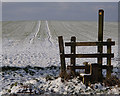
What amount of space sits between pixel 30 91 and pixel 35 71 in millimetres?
2959

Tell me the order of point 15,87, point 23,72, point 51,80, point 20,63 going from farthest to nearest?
point 20,63 < point 23,72 < point 51,80 < point 15,87

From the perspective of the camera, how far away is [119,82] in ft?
23.2

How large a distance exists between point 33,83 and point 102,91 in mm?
2616

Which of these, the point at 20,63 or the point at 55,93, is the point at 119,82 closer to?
the point at 55,93

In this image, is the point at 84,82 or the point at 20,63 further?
the point at 20,63

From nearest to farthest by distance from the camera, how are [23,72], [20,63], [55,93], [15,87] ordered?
[55,93] → [15,87] → [23,72] → [20,63]

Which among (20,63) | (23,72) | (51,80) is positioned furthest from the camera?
(20,63)

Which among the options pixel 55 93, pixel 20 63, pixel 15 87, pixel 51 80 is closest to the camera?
pixel 55 93

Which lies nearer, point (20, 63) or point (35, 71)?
point (35, 71)

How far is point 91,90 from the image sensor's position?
21.2ft

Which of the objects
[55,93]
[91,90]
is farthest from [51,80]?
[91,90]

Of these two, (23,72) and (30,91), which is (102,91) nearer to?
(30,91)

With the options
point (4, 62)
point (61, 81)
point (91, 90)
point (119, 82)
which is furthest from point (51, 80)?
point (4, 62)

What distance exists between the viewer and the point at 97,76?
7148 mm
